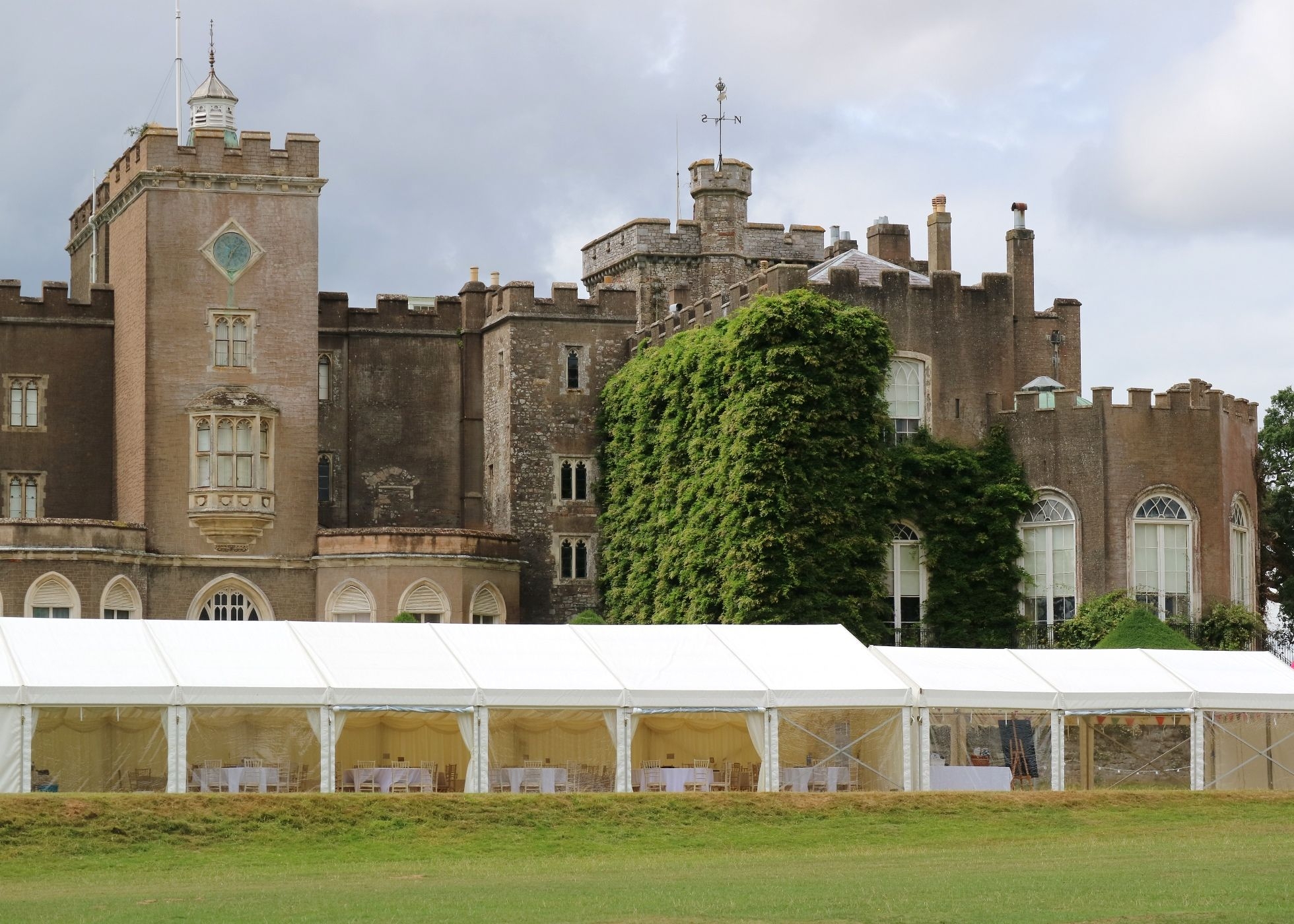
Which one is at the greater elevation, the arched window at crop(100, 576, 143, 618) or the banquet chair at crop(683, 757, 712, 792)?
the arched window at crop(100, 576, 143, 618)

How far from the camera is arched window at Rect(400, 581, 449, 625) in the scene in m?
50.7

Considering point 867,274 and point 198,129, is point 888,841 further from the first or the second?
point 198,129

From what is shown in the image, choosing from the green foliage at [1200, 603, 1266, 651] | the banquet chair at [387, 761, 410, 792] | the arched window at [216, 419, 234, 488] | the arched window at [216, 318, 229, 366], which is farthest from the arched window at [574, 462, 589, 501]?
the banquet chair at [387, 761, 410, 792]

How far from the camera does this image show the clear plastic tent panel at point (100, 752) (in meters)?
35.2

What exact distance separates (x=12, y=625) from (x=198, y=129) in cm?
2008

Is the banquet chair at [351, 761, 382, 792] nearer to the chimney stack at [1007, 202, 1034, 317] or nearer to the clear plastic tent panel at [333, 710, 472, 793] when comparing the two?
the clear plastic tent panel at [333, 710, 472, 793]

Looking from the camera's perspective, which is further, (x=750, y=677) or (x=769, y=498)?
(x=769, y=498)

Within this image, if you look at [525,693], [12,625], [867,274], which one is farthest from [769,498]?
[12,625]

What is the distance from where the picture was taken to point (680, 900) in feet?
81.4

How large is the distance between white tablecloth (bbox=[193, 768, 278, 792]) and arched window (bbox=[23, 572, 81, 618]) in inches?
552

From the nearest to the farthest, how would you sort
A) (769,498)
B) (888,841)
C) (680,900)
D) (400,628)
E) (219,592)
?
(680,900) < (888,841) < (400,628) < (769,498) < (219,592)

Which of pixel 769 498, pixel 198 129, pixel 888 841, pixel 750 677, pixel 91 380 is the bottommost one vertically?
pixel 888 841

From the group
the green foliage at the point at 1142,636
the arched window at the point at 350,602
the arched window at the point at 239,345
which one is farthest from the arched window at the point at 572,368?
the green foliage at the point at 1142,636

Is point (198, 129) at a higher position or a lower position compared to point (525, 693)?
higher
